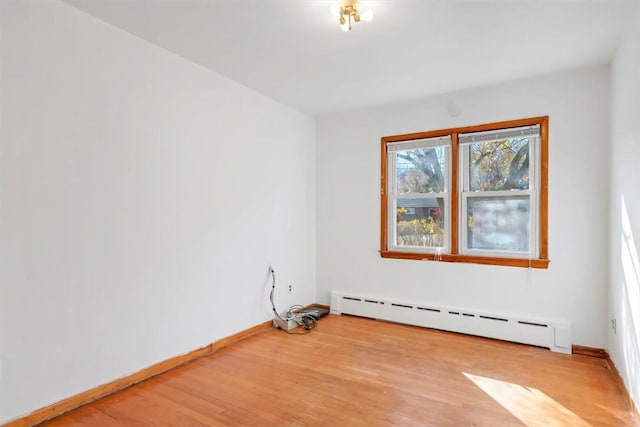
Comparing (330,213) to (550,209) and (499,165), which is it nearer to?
(499,165)

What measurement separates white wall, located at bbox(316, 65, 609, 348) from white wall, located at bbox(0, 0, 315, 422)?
46.8 inches

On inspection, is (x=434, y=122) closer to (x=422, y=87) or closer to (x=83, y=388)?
(x=422, y=87)

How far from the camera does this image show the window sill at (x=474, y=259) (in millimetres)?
3385

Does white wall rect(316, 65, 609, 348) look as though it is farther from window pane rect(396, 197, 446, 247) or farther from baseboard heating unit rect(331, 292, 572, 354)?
window pane rect(396, 197, 446, 247)

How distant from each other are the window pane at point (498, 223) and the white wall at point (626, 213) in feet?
2.31

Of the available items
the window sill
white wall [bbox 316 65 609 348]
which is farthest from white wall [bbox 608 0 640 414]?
the window sill

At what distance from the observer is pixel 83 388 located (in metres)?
2.33

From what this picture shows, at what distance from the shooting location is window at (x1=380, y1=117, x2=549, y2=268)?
11.3ft

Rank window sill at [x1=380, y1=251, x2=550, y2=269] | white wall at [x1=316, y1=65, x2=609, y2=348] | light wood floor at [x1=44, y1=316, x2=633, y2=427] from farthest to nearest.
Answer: window sill at [x1=380, y1=251, x2=550, y2=269]
white wall at [x1=316, y1=65, x2=609, y2=348]
light wood floor at [x1=44, y1=316, x2=633, y2=427]

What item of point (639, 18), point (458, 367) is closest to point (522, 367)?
point (458, 367)

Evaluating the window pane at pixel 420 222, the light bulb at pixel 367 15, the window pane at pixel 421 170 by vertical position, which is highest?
the light bulb at pixel 367 15

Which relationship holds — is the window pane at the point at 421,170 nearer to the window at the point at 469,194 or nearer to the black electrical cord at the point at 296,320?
the window at the point at 469,194

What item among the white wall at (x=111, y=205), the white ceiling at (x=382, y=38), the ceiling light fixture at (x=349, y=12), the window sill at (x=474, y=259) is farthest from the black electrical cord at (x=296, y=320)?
the ceiling light fixture at (x=349, y=12)

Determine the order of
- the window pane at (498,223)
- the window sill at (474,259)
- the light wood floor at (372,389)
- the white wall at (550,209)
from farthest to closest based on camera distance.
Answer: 1. the window pane at (498,223)
2. the window sill at (474,259)
3. the white wall at (550,209)
4. the light wood floor at (372,389)
